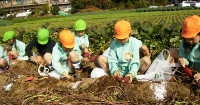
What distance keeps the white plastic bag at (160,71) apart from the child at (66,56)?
1.14m

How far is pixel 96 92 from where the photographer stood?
369 centimetres

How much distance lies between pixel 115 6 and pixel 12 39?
57856 mm

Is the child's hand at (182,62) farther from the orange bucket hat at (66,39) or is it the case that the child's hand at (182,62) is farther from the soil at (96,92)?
the orange bucket hat at (66,39)

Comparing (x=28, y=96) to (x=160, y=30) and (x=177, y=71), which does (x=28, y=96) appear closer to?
(x=177, y=71)

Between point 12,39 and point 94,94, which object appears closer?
point 94,94

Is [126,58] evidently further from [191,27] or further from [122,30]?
[191,27]

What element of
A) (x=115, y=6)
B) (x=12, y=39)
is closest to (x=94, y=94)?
(x=12, y=39)

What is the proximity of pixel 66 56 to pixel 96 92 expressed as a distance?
4.18 feet

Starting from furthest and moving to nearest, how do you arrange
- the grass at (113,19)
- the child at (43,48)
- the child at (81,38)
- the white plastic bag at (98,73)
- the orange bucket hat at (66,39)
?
the grass at (113,19), the child at (81,38), the child at (43,48), the orange bucket hat at (66,39), the white plastic bag at (98,73)

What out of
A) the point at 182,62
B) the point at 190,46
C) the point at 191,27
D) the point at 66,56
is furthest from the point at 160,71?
the point at 66,56

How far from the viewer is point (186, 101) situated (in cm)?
326

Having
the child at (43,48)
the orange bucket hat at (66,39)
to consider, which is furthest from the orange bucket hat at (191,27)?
the child at (43,48)

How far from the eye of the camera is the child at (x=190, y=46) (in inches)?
134

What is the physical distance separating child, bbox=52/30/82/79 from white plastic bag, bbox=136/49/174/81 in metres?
1.14
